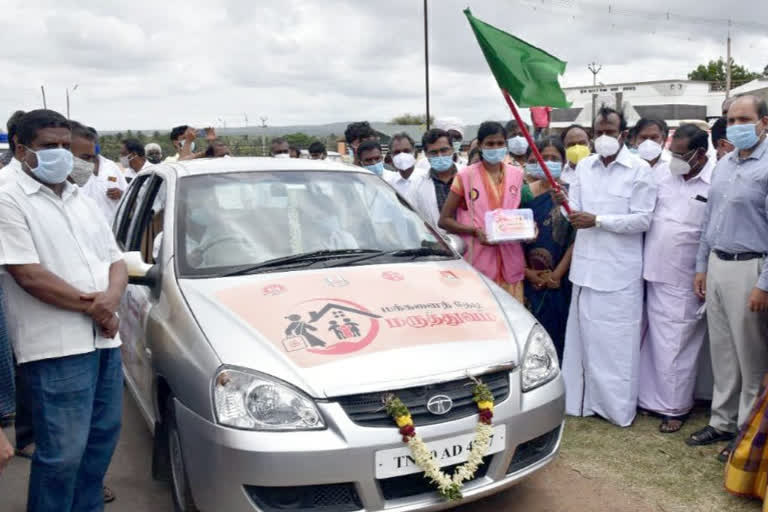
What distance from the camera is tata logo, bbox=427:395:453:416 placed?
247 cm

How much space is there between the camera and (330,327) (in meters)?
2.66

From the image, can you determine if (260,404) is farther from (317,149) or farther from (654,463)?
(317,149)

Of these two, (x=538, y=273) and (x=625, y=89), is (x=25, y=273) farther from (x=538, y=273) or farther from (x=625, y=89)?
(x=625, y=89)

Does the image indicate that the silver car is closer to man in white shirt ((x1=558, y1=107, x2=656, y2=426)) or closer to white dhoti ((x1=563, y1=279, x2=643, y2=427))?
man in white shirt ((x1=558, y1=107, x2=656, y2=426))

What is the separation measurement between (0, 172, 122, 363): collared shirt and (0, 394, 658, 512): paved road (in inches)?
43.4

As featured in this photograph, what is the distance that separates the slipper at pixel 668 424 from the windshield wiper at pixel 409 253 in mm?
1755

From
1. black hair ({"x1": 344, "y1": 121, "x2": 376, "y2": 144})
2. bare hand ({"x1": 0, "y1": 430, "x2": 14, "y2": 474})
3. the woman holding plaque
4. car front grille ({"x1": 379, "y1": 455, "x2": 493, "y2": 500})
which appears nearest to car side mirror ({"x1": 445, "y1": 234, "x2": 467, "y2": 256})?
the woman holding plaque

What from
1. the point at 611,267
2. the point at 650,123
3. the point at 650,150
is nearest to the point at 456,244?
the point at 611,267

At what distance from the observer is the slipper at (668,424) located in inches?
158

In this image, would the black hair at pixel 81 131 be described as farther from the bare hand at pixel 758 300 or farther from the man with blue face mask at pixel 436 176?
the bare hand at pixel 758 300

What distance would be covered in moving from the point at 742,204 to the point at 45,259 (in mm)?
3298

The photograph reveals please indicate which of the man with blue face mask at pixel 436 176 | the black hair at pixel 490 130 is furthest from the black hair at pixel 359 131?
the black hair at pixel 490 130

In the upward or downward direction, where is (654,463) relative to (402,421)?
downward

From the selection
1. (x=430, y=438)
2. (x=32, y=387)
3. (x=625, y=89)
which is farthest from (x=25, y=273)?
(x=625, y=89)
